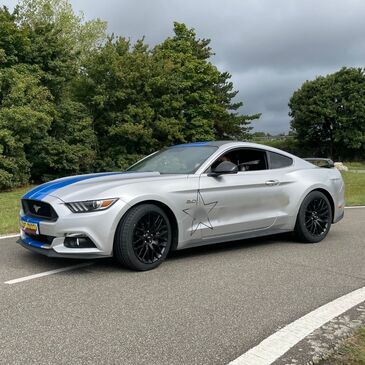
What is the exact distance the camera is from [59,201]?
17.2ft

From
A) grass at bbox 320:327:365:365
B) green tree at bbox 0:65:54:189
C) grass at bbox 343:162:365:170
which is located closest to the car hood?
grass at bbox 320:327:365:365

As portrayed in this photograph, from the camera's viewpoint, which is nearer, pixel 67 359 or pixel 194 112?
pixel 67 359

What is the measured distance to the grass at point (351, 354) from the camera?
3117 millimetres

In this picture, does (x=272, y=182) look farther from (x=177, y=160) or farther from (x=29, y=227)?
(x=29, y=227)

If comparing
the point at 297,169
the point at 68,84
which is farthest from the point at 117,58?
the point at 297,169

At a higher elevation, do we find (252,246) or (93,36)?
Answer: (93,36)

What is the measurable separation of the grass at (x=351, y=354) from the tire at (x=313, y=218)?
364 centimetres

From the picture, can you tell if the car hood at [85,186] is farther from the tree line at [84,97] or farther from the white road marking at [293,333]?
the tree line at [84,97]

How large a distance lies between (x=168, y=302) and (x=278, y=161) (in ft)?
11.4

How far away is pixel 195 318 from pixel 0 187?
21083 mm

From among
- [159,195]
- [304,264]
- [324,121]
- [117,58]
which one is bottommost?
[304,264]

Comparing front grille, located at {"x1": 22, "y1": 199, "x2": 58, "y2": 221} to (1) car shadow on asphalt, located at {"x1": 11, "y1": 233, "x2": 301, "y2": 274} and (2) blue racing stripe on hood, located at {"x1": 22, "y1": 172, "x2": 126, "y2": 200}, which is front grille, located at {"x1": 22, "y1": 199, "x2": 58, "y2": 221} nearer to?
(2) blue racing stripe on hood, located at {"x1": 22, "y1": 172, "x2": 126, "y2": 200}

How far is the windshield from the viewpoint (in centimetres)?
628

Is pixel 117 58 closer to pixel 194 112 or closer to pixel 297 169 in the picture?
pixel 194 112
